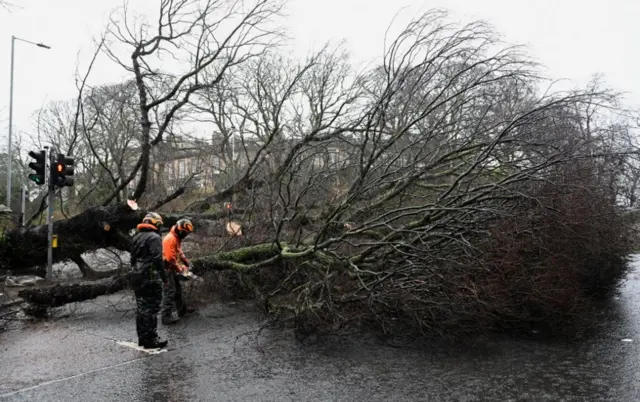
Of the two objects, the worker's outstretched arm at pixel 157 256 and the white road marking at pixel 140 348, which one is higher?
the worker's outstretched arm at pixel 157 256

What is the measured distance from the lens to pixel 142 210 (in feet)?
40.1

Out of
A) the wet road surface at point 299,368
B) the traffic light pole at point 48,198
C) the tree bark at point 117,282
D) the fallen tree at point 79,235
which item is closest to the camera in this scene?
the wet road surface at point 299,368

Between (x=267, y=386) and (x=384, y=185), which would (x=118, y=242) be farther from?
(x=267, y=386)

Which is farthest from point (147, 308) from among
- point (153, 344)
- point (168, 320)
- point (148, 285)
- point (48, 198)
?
point (48, 198)

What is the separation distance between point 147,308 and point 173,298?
5.26ft

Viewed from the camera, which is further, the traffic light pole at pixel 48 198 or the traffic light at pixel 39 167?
the traffic light at pixel 39 167

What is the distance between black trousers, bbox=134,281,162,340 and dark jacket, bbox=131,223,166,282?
111mm

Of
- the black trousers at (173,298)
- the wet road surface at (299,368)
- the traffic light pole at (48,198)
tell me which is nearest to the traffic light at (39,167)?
the traffic light pole at (48,198)

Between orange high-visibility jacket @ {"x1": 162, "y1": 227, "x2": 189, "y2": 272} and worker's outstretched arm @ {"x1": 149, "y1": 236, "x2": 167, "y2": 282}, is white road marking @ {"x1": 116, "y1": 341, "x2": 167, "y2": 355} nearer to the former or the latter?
worker's outstretched arm @ {"x1": 149, "y1": 236, "x2": 167, "y2": 282}

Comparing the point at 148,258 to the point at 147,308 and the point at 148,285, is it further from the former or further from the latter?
the point at 147,308

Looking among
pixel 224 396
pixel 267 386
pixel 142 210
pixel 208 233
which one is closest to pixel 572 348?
pixel 267 386

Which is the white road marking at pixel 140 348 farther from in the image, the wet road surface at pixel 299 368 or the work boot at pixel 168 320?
the work boot at pixel 168 320

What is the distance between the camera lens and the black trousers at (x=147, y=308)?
6367 mm

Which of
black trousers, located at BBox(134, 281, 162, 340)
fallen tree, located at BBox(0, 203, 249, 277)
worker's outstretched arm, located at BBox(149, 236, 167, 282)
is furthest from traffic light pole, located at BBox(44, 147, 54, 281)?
black trousers, located at BBox(134, 281, 162, 340)
